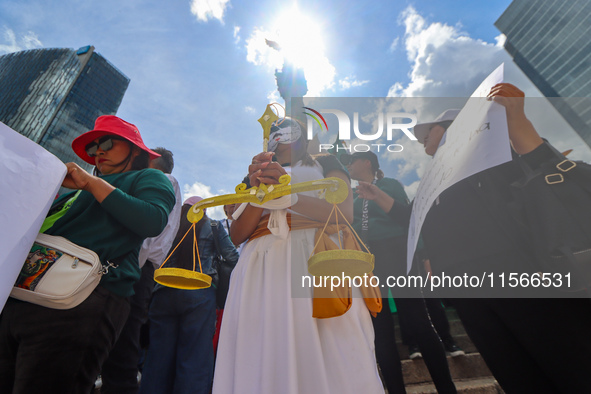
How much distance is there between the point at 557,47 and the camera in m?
55.7

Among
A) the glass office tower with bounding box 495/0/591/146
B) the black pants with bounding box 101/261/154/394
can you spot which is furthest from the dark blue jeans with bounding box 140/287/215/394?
the glass office tower with bounding box 495/0/591/146

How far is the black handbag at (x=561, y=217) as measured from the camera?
1053 mm

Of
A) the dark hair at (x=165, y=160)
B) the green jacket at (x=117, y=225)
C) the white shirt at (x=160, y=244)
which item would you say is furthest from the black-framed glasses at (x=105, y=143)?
the dark hair at (x=165, y=160)

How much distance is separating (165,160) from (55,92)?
7676cm

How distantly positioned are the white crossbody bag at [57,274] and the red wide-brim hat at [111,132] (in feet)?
2.71

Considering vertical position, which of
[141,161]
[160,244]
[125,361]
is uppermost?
[141,161]

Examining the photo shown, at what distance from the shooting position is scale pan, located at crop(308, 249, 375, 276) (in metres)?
1.21

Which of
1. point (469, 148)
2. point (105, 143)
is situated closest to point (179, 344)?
point (105, 143)

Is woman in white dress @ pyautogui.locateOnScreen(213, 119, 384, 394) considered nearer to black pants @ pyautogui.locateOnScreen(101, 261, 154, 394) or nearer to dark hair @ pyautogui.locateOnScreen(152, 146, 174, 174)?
black pants @ pyautogui.locateOnScreen(101, 261, 154, 394)

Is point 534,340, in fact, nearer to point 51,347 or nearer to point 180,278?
point 180,278

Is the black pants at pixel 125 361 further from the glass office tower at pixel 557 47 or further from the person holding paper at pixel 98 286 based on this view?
the glass office tower at pixel 557 47

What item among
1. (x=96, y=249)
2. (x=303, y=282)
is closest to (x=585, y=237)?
(x=303, y=282)

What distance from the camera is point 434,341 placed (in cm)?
235

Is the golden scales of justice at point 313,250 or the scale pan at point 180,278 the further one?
the scale pan at point 180,278
